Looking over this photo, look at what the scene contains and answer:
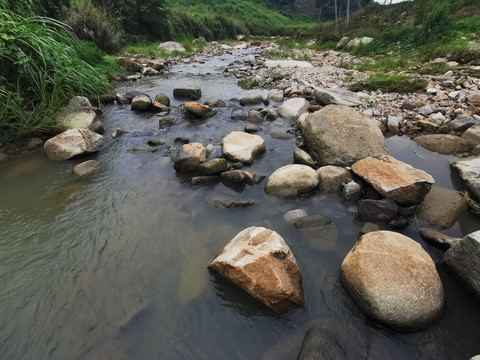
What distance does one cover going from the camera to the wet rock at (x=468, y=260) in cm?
231

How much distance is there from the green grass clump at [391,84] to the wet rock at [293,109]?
7.39ft

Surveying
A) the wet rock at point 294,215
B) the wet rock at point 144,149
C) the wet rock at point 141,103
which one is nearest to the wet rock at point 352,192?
the wet rock at point 294,215

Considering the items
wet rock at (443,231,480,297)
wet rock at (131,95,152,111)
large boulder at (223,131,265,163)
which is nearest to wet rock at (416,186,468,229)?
wet rock at (443,231,480,297)

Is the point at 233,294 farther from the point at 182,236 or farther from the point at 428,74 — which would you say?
the point at 428,74

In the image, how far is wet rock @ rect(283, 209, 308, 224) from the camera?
344 cm

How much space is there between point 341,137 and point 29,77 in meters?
6.22

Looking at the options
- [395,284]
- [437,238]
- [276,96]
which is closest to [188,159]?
[395,284]

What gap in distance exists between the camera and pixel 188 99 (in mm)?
8500

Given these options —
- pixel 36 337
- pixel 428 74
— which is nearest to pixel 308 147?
pixel 36 337

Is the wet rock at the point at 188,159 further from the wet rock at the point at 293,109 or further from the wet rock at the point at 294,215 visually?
the wet rock at the point at 293,109

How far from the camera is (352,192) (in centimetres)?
372

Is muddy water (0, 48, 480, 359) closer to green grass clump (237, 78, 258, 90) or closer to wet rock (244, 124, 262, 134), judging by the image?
wet rock (244, 124, 262, 134)

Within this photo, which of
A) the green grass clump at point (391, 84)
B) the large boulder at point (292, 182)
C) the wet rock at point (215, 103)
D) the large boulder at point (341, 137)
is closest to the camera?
the large boulder at point (292, 182)

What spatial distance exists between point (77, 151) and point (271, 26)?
5721cm
